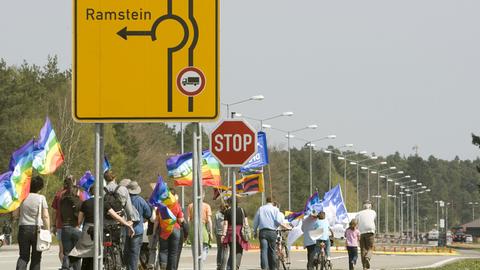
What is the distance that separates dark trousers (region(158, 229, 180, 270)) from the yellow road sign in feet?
39.7

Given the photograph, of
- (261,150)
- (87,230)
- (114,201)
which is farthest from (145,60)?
(261,150)

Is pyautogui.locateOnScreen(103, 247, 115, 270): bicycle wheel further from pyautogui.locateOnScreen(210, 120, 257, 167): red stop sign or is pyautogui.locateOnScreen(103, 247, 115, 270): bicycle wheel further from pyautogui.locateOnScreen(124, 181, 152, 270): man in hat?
pyautogui.locateOnScreen(210, 120, 257, 167): red stop sign

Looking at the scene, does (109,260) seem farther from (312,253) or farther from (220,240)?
(312,253)

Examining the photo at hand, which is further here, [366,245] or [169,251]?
[366,245]

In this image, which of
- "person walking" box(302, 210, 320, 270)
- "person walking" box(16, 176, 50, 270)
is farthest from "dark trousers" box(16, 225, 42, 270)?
"person walking" box(302, 210, 320, 270)

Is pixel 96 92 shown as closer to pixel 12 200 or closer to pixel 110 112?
pixel 110 112

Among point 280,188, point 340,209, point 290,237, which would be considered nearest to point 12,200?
point 290,237

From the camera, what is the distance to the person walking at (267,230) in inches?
1011

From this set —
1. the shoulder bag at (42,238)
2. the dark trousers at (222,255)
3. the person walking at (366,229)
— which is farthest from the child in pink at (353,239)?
the shoulder bag at (42,238)

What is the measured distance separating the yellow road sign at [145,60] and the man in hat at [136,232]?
32.0 ft

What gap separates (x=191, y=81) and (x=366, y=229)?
1990cm

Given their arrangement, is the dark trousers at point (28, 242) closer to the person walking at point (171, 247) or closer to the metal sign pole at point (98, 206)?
the person walking at point (171, 247)

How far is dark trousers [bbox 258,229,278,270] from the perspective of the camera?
2570 cm

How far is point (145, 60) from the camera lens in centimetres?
1027
